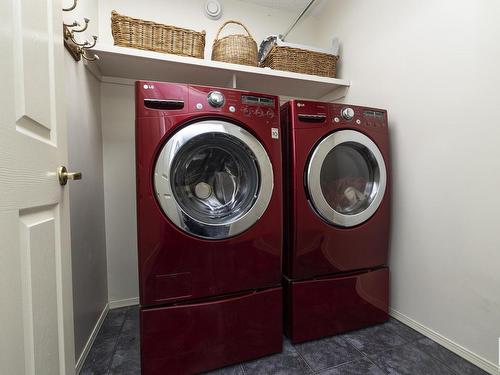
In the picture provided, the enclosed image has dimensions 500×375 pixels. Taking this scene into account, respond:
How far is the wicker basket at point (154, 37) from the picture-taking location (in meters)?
1.24

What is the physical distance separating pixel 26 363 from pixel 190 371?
0.71 m

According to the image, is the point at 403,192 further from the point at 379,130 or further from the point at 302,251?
the point at 302,251

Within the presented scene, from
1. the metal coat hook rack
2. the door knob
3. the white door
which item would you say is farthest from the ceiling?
the door knob

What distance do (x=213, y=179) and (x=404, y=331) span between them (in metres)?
1.35

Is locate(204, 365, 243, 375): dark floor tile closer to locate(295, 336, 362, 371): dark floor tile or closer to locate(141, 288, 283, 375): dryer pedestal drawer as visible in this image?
locate(141, 288, 283, 375): dryer pedestal drawer

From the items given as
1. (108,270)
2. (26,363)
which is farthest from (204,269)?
(108,270)

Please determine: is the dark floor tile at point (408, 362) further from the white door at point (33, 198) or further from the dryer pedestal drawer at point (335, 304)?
the white door at point (33, 198)

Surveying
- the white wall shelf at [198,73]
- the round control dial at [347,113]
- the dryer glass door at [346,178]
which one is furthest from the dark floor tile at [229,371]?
the white wall shelf at [198,73]

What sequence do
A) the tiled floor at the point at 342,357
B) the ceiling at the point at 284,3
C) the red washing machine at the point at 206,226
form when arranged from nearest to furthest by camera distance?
the red washing machine at the point at 206,226 → the tiled floor at the point at 342,357 → the ceiling at the point at 284,3

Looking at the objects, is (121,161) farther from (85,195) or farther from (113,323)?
(113,323)

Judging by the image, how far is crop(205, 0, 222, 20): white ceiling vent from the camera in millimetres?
1756

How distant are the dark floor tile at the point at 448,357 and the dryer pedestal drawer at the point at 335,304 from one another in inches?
8.3

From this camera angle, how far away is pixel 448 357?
44.3 inches

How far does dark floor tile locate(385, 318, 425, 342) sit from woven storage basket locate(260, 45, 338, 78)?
1.65m
